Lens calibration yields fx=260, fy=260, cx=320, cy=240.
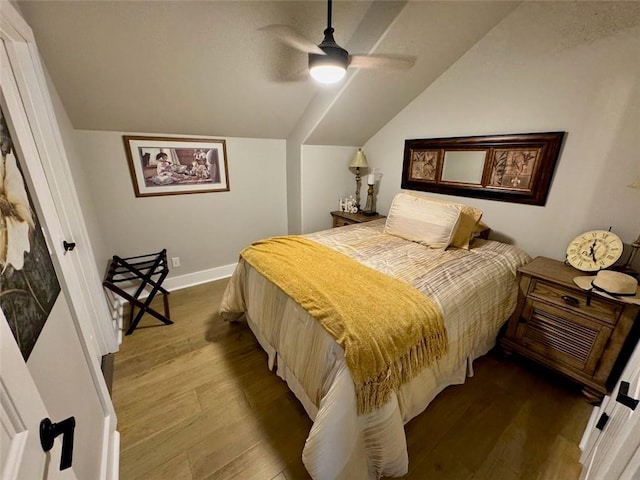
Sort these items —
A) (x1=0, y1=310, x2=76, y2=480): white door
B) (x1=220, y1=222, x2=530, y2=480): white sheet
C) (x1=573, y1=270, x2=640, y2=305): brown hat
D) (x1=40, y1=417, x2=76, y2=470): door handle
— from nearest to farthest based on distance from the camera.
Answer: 1. (x1=0, y1=310, x2=76, y2=480): white door
2. (x1=40, y1=417, x2=76, y2=470): door handle
3. (x1=220, y1=222, x2=530, y2=480): white sheet
4. (x1=573, y1=270, x2=640, y2=305): brown hat

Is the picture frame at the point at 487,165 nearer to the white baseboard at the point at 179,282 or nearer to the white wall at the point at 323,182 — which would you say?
the white wall at the point at 323,182

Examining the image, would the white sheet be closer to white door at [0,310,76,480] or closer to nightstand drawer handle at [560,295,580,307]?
nightstand drawer handle at [560,295,580,307]

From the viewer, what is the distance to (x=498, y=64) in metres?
2.08

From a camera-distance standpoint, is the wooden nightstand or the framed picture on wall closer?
the framed picture on wall

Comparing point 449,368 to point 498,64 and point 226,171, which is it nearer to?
point 498,64

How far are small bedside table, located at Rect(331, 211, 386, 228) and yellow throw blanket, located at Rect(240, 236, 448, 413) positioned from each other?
138 cm

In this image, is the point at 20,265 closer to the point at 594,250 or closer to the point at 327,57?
the point at 327,57

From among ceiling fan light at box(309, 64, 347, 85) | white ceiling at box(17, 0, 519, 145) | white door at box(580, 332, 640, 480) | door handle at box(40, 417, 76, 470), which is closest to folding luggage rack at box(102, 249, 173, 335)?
white ceiling at box(17, 0, 519, 145)

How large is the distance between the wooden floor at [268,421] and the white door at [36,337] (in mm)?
259

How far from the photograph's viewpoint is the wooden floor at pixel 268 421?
1.27 meters

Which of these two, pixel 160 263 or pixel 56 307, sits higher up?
pixel 56 307

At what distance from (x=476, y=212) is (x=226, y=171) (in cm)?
244

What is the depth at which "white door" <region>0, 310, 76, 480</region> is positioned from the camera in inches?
16.2

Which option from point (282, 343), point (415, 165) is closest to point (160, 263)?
point (282, 343)
